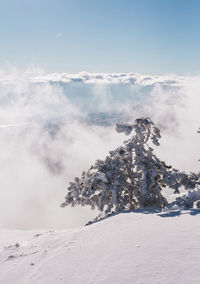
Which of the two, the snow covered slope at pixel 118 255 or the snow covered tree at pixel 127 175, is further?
the snow covered tree at pixel 127 175

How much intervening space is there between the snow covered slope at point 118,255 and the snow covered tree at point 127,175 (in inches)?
119

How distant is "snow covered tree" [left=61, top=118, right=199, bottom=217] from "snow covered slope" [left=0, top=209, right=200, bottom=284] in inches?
119

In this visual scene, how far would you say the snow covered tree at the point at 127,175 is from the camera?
38.6 ft

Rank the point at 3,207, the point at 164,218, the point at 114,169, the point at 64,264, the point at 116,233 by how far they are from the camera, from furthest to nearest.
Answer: the point at 3,207 < the point at 114,169 < the point at 164,218 < the point at 116,233 < the point at 64,264

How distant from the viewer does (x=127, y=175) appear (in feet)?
42.7

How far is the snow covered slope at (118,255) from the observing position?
484 centimetres

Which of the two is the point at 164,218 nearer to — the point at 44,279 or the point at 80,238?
the point at 80,238

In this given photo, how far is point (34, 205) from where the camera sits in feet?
584

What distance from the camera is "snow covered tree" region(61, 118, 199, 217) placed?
463 inches

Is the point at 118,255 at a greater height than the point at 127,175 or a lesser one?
lesser

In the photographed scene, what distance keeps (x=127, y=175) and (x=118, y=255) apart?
729 centimetres

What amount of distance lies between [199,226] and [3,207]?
18900 cm

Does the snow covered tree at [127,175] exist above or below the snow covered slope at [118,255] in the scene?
above

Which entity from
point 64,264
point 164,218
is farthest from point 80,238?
point 164,218
